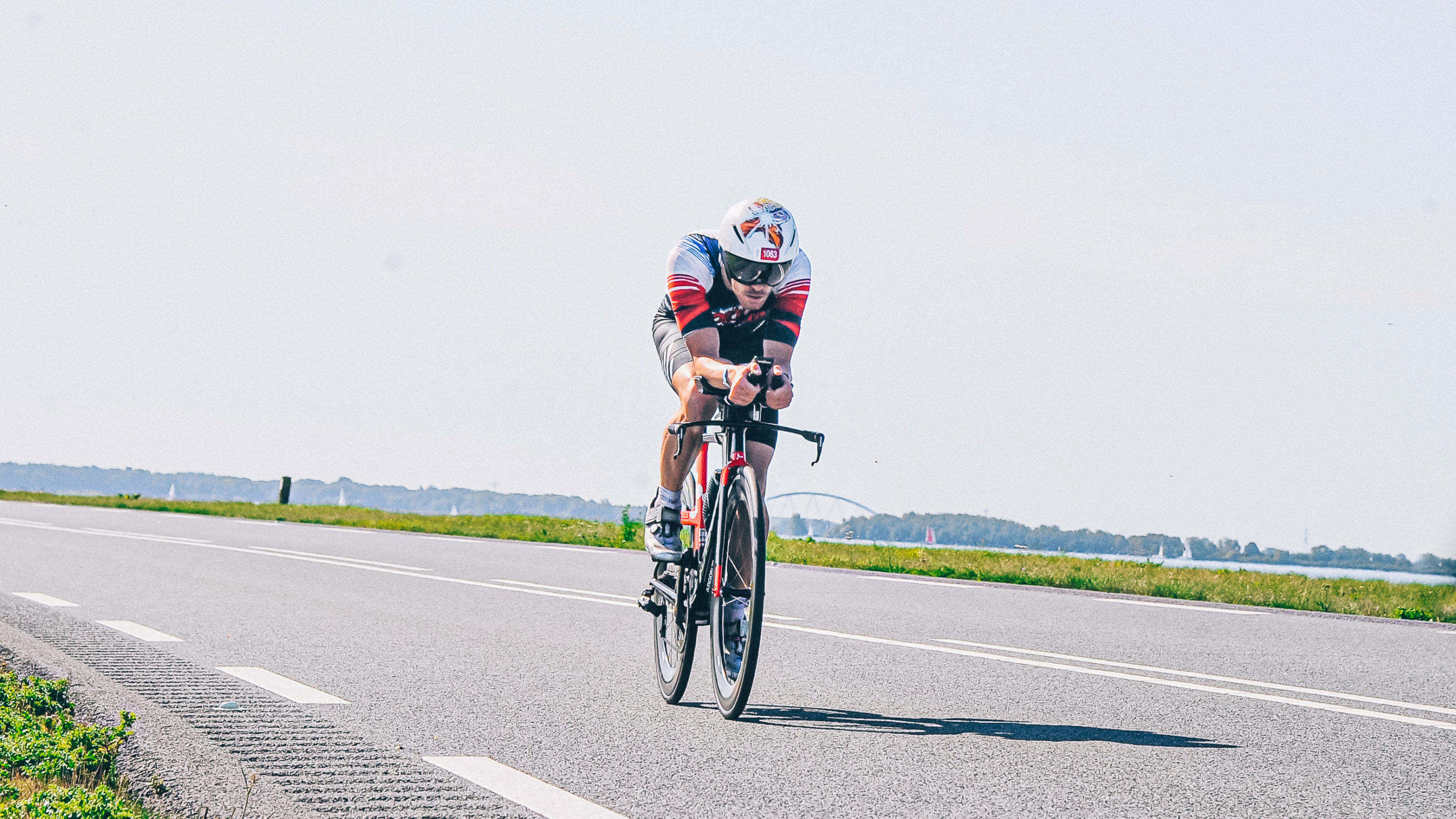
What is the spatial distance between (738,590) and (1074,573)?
11.3 metres

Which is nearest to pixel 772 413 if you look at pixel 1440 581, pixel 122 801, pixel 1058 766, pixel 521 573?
pixel 1058 766

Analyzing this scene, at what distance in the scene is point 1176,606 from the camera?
11547 mm

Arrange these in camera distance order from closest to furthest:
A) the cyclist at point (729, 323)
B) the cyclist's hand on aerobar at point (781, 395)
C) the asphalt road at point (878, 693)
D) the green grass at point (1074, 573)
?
the asphalt road at point (878, 693) < the cyclist's hand on aerobar at point (781, 395) < the cyclist at point (729, 323) < the green grass at point (1074, 573)

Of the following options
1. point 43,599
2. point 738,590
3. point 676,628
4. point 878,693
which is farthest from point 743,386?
point 43,599

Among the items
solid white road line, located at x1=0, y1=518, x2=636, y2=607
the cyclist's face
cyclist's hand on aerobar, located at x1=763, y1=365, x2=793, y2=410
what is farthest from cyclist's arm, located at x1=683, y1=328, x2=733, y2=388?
solid white road line, located at x1=0, y1=518, x2=636, y2=607

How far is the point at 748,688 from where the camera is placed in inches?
211

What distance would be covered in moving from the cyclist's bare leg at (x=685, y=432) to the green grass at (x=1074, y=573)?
8.38m

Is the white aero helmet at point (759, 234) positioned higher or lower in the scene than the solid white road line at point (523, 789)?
higher

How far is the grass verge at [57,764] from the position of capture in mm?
3588

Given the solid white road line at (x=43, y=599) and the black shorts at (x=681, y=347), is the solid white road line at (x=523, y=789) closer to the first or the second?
the black shorts at (x=681, y=347)

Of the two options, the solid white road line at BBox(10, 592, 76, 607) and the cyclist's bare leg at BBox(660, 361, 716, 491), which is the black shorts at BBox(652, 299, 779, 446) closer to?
the cyclist's bare leg at BBox(660, 361, 716, 491)

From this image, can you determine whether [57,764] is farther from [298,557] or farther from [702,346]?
[298,557]

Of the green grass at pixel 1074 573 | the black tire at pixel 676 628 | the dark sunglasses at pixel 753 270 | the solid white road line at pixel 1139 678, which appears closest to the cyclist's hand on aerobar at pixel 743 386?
the dark sunglasses at pixel 753 270

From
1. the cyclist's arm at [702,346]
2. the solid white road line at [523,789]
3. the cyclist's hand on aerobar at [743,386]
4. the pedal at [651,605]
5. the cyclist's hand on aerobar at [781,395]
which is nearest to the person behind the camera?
the solid white road line at [523,789]
